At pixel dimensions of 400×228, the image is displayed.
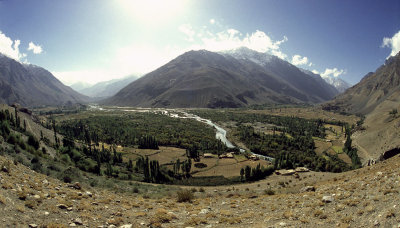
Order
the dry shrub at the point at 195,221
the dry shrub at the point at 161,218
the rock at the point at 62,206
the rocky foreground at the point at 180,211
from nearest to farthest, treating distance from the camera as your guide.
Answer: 1. the rocky foreground at the point at 180,211
2. the rock at the point at 62,206
3. the dry shrub at the point at 161,218
4. the dry shrub at the point at 195,221

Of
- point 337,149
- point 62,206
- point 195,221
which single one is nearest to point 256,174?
point 195,221

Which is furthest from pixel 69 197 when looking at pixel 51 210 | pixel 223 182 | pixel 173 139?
pixel 173 139

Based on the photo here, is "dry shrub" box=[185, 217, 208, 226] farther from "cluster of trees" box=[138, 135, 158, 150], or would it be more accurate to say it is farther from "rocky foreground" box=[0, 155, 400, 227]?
"cluster of trees" box=[138, 135, 158, 150]

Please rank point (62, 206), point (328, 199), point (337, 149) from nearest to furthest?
point (62, 206)
point (328, 199)
point (337, 149)

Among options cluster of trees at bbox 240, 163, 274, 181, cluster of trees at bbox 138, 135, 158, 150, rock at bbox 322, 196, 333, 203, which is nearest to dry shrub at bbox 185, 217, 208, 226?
rock at bbox 322, 196, 333, 203

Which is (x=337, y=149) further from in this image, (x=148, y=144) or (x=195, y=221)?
(x=195, y=221)

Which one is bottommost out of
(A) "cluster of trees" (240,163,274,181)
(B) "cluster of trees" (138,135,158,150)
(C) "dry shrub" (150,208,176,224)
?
(A) "cluster of trees" (240,163,274,181)

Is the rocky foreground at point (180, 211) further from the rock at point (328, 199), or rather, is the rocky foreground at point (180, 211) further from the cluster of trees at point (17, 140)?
the cluster of trees at point (17, 140)

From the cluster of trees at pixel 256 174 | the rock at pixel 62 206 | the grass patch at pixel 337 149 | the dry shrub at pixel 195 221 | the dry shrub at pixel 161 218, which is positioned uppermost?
the rock at pixel 62 206

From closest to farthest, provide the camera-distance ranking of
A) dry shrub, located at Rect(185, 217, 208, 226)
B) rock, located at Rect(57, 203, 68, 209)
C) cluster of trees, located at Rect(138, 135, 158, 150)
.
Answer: rock, located at Rect(57, 203, 68, 209), dry shrub, located at Rect(185, 217, 208, 226), cluster of trees, located at Rect(138, 135, 158, 150)

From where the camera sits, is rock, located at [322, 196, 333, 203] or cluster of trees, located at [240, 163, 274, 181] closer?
rock, located at [322, 196, 333, 203]

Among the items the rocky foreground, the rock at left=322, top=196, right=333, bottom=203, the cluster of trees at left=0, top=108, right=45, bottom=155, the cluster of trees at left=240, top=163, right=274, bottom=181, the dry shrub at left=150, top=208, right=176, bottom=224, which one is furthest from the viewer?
the cluster of trees at left=240, top=163, right=274, bottom=181

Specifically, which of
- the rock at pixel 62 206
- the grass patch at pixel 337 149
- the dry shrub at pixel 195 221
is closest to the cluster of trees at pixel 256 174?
the dry shrub at pixel 195 221
